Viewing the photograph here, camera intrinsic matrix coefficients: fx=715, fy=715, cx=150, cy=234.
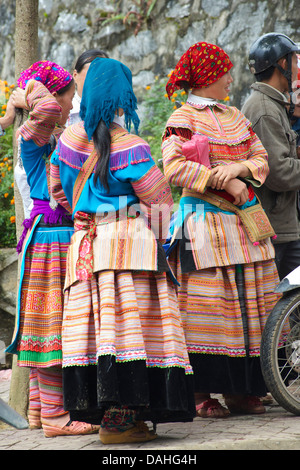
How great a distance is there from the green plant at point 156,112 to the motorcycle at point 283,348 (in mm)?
3912

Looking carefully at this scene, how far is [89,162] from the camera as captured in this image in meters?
3.84

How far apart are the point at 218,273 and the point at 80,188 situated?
3.41 ft

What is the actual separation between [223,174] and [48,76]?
50.7 inches

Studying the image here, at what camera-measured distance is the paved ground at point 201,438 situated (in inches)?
132

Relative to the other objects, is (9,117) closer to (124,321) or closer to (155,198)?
(155,198)

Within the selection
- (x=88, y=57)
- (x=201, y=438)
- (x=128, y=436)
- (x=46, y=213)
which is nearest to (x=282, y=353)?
(x=201, y=438)

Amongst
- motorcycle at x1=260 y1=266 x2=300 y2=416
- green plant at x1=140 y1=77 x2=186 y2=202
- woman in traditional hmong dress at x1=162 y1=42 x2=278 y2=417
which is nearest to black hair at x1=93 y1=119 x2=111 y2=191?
woman in traditional hmong dress at x1=162 y1=42 x2=278 y2=417

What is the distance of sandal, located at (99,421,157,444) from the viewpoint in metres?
3.77

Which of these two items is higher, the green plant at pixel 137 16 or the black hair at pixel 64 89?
the green plant at pixel 137 16

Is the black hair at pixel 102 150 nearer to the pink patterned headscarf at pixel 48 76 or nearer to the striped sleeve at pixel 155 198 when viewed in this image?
the striped sleeve at pixel 155 198

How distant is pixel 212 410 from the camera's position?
444 centimetres

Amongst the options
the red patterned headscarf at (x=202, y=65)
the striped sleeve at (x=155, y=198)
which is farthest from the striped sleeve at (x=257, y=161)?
the striped sleeve at (x=155, y=198)

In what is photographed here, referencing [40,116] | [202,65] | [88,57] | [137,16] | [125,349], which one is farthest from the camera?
[137,16]

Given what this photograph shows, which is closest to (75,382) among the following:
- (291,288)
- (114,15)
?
(291,288)
